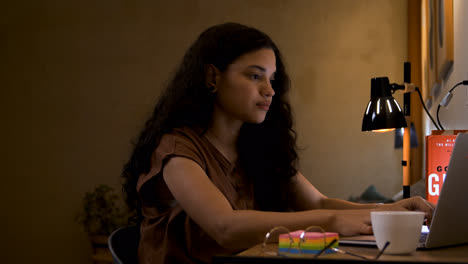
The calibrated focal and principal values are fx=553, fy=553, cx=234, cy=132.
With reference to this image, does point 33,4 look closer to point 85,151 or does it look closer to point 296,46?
point 85,151

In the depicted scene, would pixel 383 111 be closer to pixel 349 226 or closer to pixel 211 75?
pixel 211 75

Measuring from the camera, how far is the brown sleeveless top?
1.29 metres

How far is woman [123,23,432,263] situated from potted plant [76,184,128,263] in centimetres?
261

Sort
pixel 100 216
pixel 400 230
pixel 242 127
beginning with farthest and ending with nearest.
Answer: pixel 100 216, pixel 242 127, pixel 400 230

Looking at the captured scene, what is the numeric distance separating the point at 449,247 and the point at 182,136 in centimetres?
68

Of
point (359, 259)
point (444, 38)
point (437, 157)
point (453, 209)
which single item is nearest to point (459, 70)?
point (444, 38)

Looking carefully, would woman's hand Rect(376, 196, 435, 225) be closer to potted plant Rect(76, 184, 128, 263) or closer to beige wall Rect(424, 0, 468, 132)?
beige wall Rect(424, 0, 468, 132)

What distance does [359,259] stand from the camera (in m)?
0.64

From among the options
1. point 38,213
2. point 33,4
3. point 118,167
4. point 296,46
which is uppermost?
point 33,4

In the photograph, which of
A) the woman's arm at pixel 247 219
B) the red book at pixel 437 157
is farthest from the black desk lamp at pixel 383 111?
the woman's arm at pixel 247 219

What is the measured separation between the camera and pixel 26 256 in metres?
4.57

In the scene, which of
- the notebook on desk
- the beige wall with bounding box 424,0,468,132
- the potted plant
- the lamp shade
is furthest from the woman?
the potted plant

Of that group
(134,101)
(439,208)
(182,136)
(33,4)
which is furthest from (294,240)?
(33,4)

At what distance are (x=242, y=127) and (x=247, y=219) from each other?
63 cm
